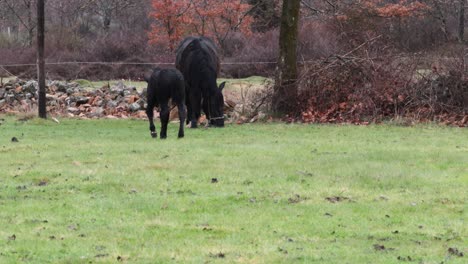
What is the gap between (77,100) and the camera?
28.4 meters

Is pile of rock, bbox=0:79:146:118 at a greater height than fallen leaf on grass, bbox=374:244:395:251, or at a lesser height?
lesser

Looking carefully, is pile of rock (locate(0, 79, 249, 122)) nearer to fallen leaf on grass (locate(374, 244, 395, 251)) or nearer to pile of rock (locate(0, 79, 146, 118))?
pile of rock (locate(0, 79, 146, 118))

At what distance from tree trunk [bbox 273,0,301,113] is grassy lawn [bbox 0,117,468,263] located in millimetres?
5394

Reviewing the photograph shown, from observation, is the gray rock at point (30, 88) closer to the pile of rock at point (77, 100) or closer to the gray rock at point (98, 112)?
the pile of rock at point (77, 100)

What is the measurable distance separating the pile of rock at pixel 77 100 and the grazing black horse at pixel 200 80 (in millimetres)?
5102

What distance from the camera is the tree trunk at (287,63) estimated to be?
75.7 ft

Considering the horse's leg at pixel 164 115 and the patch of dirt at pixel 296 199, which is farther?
the horse's leg at pixel 164 115

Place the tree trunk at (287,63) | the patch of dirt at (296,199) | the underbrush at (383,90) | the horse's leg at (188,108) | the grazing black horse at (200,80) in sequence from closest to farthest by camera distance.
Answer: the patch of dirt at (296,199)
the grazing black horse at (200,80)
the horse's leg at (188,108)
the underbrush at (383,90)
the tree trunk at (287,63)

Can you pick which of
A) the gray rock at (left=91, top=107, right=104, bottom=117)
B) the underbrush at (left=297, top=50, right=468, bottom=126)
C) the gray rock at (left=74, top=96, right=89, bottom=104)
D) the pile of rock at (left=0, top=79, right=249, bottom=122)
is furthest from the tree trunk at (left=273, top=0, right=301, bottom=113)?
the gray rock at (left=74, top=96, right=89, bottom=104)

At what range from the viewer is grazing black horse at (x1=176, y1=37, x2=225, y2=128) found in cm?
2088

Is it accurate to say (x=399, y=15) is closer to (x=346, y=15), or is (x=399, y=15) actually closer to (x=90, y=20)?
(x=346, y=15)

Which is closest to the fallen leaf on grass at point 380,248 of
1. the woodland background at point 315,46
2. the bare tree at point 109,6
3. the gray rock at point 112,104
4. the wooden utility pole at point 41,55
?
the woodland background at point 315,46

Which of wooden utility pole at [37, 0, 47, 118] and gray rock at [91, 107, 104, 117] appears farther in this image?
gray rock at [91, 107, 104, 117]

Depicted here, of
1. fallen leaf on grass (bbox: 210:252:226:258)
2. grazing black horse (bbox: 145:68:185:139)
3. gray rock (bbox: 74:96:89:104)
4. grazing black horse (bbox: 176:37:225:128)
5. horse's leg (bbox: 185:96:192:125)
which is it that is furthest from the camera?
gray rock (bbox: 74:96:89:104)
